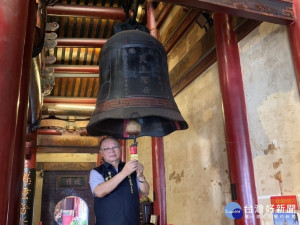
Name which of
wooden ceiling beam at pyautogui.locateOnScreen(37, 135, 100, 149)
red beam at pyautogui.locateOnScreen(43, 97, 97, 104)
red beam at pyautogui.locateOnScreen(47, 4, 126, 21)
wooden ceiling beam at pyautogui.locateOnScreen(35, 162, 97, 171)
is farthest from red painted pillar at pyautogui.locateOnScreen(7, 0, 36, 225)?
wooden ceiling beam at pyautogui.locateOnScreen(35, 162, 97, 171)

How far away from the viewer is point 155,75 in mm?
2066

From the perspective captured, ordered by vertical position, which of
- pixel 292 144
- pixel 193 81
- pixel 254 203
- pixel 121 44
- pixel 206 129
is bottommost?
pixel 254 203

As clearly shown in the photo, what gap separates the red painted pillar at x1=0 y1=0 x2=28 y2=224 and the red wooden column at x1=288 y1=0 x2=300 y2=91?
5.54ft

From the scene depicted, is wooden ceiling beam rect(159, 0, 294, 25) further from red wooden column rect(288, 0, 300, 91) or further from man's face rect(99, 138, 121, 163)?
man's face rect(99, 138, 121, 163)

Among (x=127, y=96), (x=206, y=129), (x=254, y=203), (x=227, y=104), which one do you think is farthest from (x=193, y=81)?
(x=127, y=96)

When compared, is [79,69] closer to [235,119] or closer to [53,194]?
[53,194]

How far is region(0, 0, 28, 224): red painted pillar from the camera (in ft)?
4.37

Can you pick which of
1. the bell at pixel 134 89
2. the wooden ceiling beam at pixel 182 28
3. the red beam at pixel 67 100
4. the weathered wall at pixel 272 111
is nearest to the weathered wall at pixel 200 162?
the weathered wall at pixel 272 111

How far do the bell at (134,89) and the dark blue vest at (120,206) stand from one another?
0.35 metres

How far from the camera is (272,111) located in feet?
7.97

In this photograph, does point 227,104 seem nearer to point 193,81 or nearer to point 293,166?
point 293,166

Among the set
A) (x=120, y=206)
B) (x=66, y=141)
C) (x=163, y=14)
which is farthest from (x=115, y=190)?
(x=66, y=141)

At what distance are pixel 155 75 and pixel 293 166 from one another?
3.65 ft

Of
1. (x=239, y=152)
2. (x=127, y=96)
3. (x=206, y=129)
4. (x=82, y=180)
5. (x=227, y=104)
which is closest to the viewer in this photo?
(x=127, y=96)
